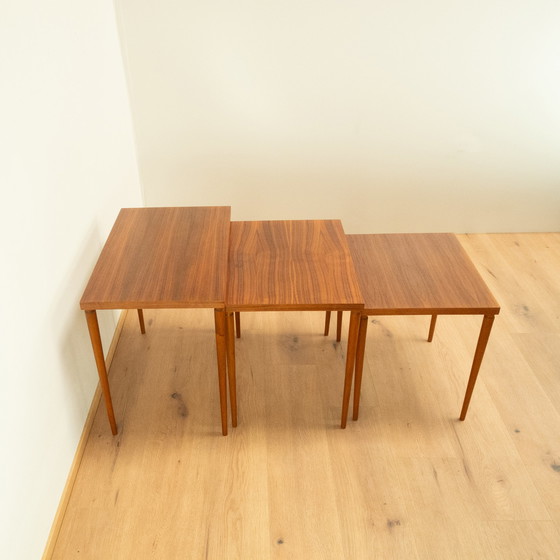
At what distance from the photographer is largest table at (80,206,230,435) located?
157 cm

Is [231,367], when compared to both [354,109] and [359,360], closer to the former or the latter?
[359,360]

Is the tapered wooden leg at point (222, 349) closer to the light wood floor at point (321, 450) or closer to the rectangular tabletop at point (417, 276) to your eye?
the light wood floor at point (321, 450)

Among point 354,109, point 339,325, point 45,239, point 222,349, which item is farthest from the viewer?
point 354,109

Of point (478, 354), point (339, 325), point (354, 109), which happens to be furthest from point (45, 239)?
point (354, 109)

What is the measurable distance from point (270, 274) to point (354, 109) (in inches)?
47.8

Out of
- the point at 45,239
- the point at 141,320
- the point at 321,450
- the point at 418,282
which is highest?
the point at 45,239

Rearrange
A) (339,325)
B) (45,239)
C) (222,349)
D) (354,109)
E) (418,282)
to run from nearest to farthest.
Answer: (45,239) → (222,349) → (418,282) → (339,325) → (354,109)

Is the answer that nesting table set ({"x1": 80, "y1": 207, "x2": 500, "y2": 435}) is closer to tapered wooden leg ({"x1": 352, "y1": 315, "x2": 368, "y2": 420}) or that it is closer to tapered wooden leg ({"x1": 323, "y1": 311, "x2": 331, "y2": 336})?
tapered wooden leg ({"x1": 352, "y1": 315, "x2": 368, "y2": 420})

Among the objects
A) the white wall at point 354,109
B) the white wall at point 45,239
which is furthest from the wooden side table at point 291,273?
the white wall at point 354,109

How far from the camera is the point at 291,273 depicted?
1.72 m

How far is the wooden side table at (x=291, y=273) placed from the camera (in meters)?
1.61

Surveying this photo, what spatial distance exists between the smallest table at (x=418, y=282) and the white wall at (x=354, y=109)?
0.85 metres

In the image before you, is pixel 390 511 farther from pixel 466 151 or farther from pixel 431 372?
pixel 466 151

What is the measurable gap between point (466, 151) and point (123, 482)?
208 cm
